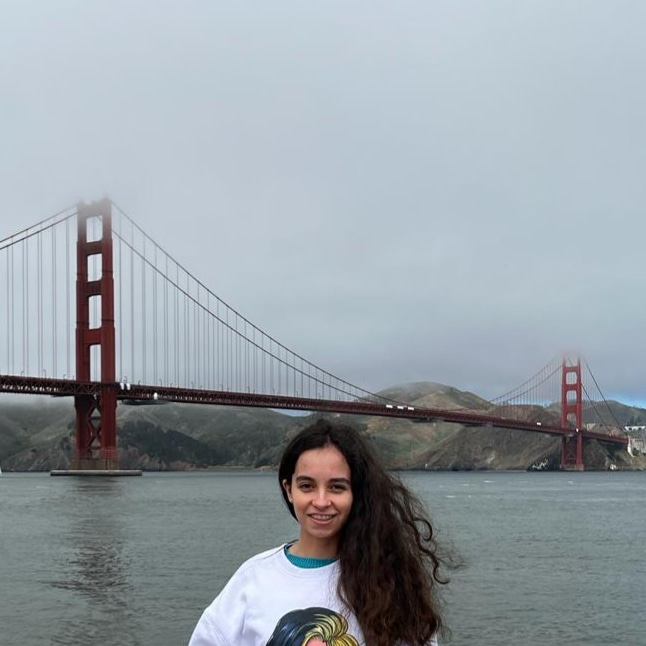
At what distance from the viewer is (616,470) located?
404 feet

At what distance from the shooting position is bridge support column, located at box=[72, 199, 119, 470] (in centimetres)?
6309

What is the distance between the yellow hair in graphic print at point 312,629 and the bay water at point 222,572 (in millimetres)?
832

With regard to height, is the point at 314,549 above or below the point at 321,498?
below

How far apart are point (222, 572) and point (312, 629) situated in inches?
671

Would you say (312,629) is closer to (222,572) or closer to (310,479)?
(310,479)

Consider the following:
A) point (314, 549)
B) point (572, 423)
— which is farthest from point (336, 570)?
point (572, 423)

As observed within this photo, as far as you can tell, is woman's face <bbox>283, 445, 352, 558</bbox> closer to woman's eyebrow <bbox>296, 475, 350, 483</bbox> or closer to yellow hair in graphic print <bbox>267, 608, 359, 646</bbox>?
woman's eyebrow <bbox>296, 475, 350, 483</bbox>

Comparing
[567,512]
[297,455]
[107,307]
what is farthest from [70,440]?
[297,455]

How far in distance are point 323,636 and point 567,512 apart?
126 feet

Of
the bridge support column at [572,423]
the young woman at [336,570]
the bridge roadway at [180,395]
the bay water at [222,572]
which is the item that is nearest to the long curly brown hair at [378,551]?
the young woman at [336,570]

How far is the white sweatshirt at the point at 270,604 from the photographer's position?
2.30 metres

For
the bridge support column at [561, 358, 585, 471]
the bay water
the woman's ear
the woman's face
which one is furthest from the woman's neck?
the bridge support column at [561, 358, 585, 471]

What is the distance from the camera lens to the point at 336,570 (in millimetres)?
2410

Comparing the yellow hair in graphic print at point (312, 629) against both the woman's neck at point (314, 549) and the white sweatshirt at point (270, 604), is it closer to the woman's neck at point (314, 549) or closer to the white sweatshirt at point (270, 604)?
the white sweatshirt at point (270, 604)
